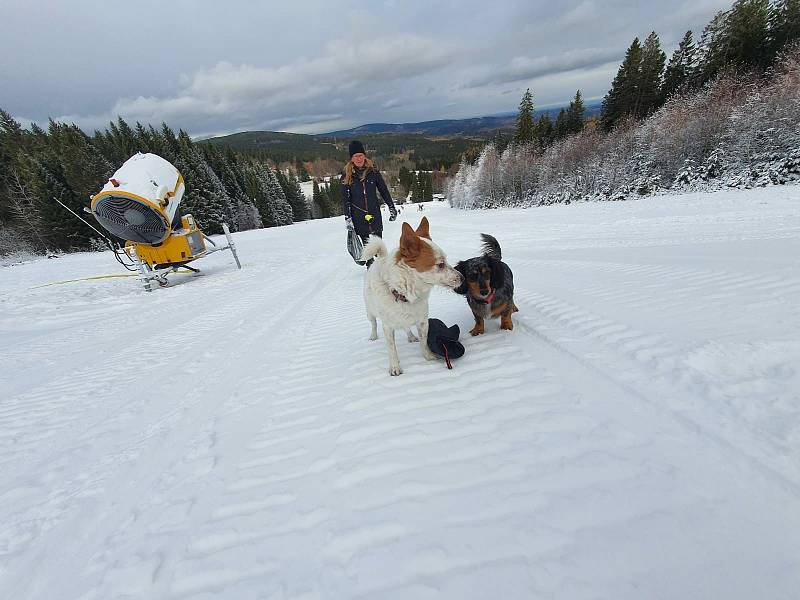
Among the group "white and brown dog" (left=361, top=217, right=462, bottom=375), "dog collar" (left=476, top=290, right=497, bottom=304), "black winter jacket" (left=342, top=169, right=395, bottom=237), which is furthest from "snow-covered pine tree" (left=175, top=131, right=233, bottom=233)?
"dog collar" (left=476, top=290, right=497, bottom=304)

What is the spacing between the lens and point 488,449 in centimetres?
239

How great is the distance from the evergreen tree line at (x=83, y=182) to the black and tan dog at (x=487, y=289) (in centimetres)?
3345

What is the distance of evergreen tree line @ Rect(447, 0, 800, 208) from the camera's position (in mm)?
20266

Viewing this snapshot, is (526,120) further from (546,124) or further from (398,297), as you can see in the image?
(398,297)

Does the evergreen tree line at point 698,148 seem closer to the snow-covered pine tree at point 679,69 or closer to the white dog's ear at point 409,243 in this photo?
the snow-covered pine tree at point 679,69

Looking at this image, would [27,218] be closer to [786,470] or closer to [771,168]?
[786,470]

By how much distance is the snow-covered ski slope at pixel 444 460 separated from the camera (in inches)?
64.9

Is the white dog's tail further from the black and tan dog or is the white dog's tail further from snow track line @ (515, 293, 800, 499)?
snow track line @ (515, 293, 800, 499)

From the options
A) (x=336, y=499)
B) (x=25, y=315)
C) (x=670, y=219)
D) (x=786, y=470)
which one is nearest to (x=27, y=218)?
(x=25, y=315)

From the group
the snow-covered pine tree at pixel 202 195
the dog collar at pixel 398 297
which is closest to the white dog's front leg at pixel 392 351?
the dog collar at pixel 398 297

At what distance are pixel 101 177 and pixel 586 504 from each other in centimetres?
4895

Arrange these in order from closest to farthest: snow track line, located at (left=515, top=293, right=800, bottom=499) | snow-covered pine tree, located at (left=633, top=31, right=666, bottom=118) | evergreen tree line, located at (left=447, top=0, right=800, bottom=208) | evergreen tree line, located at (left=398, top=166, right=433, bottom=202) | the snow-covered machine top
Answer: snow track line, located at (left=515, top=293, right=800, bottom=499)
the snow-covered machine top
evergreen tree line, located at (left=447, top=0, right=800, bottom=208)
snow-covered pine tree, located at (left=633, top=31, right=666, bottom=118)
evergreen tree line, located at (left=398, top=166, right=433, bottom=202)

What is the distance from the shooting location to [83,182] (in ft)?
107

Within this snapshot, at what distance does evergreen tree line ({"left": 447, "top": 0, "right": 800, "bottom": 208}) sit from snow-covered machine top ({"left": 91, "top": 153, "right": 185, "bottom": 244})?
1232 inches
